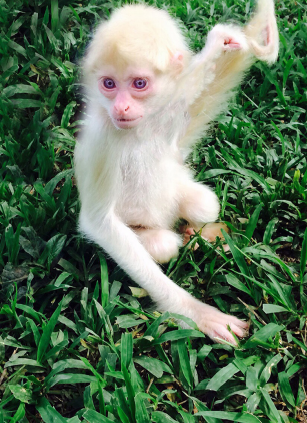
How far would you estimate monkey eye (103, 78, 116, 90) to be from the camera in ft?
8.23

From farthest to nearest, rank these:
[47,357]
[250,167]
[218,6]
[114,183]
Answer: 1. [218,6]
2. [250,167]
3. [114,183]
4. [47,357]

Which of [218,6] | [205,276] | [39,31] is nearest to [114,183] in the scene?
[205,276]

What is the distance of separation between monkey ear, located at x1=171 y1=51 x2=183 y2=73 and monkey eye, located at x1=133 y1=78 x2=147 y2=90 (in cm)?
22

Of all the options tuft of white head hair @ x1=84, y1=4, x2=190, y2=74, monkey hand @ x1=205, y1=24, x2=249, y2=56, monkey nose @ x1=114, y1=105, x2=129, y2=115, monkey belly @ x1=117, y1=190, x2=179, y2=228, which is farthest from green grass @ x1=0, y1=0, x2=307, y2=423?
tuft of white head hair @ x1=84, y1=4, x2=190, y2=74

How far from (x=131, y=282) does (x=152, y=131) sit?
1.01 meters

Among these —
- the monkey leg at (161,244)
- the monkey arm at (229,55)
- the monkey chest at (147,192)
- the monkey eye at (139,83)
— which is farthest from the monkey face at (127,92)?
the monkey leg at (161,244)

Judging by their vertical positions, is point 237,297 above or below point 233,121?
below

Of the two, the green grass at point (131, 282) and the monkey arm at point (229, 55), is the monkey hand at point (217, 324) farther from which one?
the monkey arm at point (229, 55)

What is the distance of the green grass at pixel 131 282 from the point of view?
7.98 feet

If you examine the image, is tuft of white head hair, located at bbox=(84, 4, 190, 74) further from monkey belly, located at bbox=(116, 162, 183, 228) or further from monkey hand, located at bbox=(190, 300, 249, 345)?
A: monkey hand, located at bbox=(190, 300, 249, 345)

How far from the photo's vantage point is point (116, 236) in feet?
9.27

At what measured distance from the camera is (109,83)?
2.52 m

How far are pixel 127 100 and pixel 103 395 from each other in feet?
5.16

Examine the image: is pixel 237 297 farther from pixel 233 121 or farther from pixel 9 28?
pixel 9 28
